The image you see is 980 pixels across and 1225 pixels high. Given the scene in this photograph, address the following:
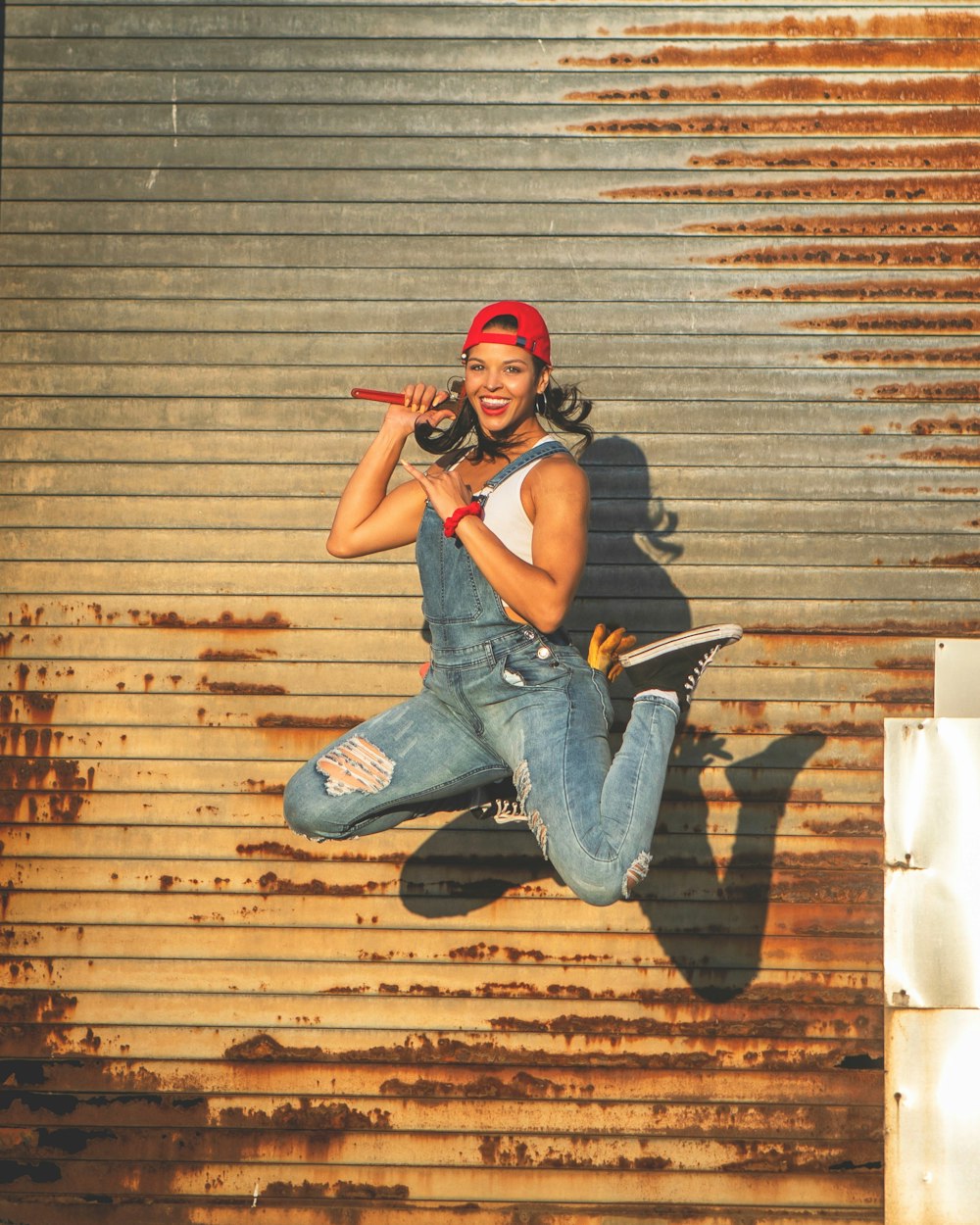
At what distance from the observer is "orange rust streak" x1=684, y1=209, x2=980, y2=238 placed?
544 centimetres

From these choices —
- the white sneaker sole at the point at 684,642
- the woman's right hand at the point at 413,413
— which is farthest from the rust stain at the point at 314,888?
the woman's right hand at the point at 413,413

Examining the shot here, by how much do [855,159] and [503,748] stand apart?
121 inches

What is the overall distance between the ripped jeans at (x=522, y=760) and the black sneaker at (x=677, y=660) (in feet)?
0.24

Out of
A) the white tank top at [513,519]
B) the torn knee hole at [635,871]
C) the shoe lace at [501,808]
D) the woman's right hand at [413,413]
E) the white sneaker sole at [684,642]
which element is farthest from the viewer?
the woman's right hand at [413,413]

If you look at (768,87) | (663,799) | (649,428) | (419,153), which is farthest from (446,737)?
(768,87)

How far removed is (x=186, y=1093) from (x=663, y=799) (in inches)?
89.8

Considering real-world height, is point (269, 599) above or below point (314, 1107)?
above

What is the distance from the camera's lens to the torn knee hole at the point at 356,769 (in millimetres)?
4020

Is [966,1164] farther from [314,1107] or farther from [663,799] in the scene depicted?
[314,1107]

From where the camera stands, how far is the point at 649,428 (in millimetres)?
5422

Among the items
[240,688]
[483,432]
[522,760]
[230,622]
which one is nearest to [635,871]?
[522,760]

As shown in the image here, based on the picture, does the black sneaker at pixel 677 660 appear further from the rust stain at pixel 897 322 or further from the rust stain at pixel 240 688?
the rust stain at pixel 897 322

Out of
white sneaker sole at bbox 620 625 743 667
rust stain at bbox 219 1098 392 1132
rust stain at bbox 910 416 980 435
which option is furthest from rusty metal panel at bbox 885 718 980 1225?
rust stain at bbox 219 1098 392 1132

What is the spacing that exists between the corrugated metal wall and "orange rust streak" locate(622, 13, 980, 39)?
0.07 ft
